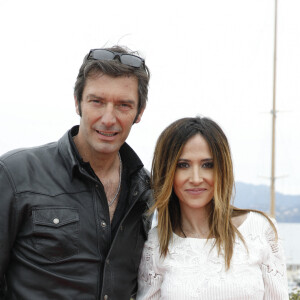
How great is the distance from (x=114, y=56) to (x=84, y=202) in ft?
3.42

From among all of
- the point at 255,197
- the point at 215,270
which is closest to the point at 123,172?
Answer: the point at 215,270

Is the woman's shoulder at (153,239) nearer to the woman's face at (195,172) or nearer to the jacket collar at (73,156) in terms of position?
the woman's face at (195,172)

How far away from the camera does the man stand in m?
3.49

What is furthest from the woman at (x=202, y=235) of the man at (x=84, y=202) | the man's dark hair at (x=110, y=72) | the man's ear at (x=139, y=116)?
the man's dark hair at (x=110, y=72)

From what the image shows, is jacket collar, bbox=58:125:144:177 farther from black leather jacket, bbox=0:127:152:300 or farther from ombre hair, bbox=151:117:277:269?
ombre hair, bbox=151:117:277:269

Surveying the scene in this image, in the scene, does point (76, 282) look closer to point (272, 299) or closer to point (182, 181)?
point (182, 181)

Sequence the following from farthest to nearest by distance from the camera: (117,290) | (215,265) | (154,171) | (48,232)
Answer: (154,171) → (215,265) → (117,290) → (48,232)

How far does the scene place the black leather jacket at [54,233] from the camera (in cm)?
347

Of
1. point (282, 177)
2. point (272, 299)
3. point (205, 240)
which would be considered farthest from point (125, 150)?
point (282, 177)

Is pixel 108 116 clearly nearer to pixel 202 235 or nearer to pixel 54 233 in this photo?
pixel 54 233

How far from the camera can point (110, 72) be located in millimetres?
3834

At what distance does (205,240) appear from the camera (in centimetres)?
428

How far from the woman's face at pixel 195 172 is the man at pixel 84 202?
30 cm

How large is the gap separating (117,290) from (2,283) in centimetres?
74
